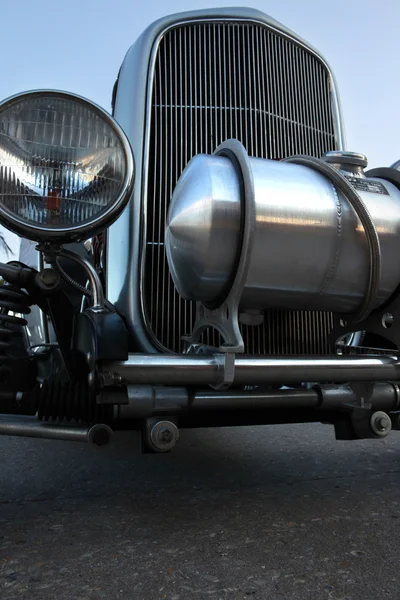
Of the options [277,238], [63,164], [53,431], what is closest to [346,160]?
[277,238]

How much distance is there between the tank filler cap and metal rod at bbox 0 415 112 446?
40.8 inches

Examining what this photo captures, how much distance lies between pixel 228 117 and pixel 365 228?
3.21 feet

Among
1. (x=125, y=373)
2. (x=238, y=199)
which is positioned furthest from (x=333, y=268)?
(x=125, y=373)

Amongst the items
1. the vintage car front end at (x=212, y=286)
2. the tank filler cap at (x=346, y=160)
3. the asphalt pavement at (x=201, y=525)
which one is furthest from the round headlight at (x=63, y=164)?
the asphalt pavement at (x=201, y=525)

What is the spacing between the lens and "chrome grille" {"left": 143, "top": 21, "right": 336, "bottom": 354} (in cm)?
203

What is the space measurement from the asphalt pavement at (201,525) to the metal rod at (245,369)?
441 millimetres

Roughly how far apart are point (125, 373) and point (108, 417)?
21 cm

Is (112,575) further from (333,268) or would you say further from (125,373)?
(333,268)

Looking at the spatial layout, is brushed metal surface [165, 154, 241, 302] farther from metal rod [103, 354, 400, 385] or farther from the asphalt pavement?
the asphalt pavement

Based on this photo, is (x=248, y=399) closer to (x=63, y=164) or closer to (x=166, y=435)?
(x=166, y=435)

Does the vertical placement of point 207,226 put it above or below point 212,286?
above

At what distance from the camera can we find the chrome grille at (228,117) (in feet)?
6.64

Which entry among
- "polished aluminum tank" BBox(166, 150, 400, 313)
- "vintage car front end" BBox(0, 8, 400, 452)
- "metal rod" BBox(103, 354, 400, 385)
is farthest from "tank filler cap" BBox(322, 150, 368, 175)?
"metal rod" BBox(103, 354, 400, 385)

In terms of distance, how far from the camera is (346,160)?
1.73m
